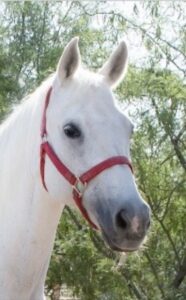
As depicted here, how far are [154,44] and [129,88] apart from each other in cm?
62

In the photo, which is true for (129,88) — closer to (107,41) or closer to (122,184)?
(107,41)

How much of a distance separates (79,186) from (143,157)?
3.66m

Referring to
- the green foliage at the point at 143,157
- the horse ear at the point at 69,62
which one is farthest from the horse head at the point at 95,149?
the green foliage at the point at 143,157

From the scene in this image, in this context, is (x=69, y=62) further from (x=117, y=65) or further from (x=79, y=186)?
(x=79, y=186)

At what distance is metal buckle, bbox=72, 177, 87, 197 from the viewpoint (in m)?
2.33

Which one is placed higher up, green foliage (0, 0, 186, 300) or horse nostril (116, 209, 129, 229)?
horse nostril (116, 209, 129, 229)

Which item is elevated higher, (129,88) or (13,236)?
(13,236)

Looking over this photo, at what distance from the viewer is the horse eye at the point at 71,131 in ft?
7.76

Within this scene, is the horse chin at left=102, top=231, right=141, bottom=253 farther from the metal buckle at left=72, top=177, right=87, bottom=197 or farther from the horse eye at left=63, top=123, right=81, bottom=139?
the horse eye at left=63, top=123, right=81, bottom=139

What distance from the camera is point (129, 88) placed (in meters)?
5.75

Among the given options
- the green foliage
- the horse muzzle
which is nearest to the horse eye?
the horse muzzle

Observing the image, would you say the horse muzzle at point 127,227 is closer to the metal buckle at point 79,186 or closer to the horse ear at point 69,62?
the metal buckle at point 79,186

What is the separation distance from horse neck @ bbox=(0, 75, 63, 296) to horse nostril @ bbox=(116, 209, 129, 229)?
41cm

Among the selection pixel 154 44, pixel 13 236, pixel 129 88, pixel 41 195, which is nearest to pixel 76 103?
pixel 41 195
